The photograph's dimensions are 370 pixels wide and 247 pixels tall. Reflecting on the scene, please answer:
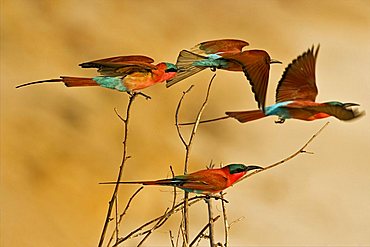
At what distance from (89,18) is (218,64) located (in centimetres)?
109

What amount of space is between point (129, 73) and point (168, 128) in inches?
34.8

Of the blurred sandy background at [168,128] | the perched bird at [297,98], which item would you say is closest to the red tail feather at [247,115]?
the perched bird at [297,98]

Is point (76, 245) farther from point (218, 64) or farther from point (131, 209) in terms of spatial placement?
point (218, 64)

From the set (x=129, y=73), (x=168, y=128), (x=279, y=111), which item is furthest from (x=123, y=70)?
Result: (x=168, y=128)

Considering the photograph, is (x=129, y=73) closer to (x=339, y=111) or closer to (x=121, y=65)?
(x=121, y=65)

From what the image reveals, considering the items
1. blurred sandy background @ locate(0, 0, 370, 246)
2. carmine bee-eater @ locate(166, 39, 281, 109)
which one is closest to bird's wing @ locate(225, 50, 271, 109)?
carmine bee-eater @ locate(166, 39, 281, 109)

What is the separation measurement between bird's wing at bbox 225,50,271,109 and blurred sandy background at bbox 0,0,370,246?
76 centimetres

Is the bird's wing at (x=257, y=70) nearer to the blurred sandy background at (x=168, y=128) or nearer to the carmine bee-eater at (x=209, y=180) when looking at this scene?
the carmine bee-eater at (x=209, y=180)

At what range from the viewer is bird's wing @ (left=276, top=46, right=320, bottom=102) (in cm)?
40

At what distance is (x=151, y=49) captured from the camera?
142 centimetres

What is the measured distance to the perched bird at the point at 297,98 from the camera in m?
0.37

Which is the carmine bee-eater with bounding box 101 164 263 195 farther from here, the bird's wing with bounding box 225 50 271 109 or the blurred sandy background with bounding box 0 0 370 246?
the blurred sandy background with bounding box 0 0 370 246

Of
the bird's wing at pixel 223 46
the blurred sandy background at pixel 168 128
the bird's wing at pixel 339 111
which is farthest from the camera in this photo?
the blurred sandy background at pixel 168 128

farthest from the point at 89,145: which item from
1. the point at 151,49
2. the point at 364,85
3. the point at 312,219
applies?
the point at 364,85
